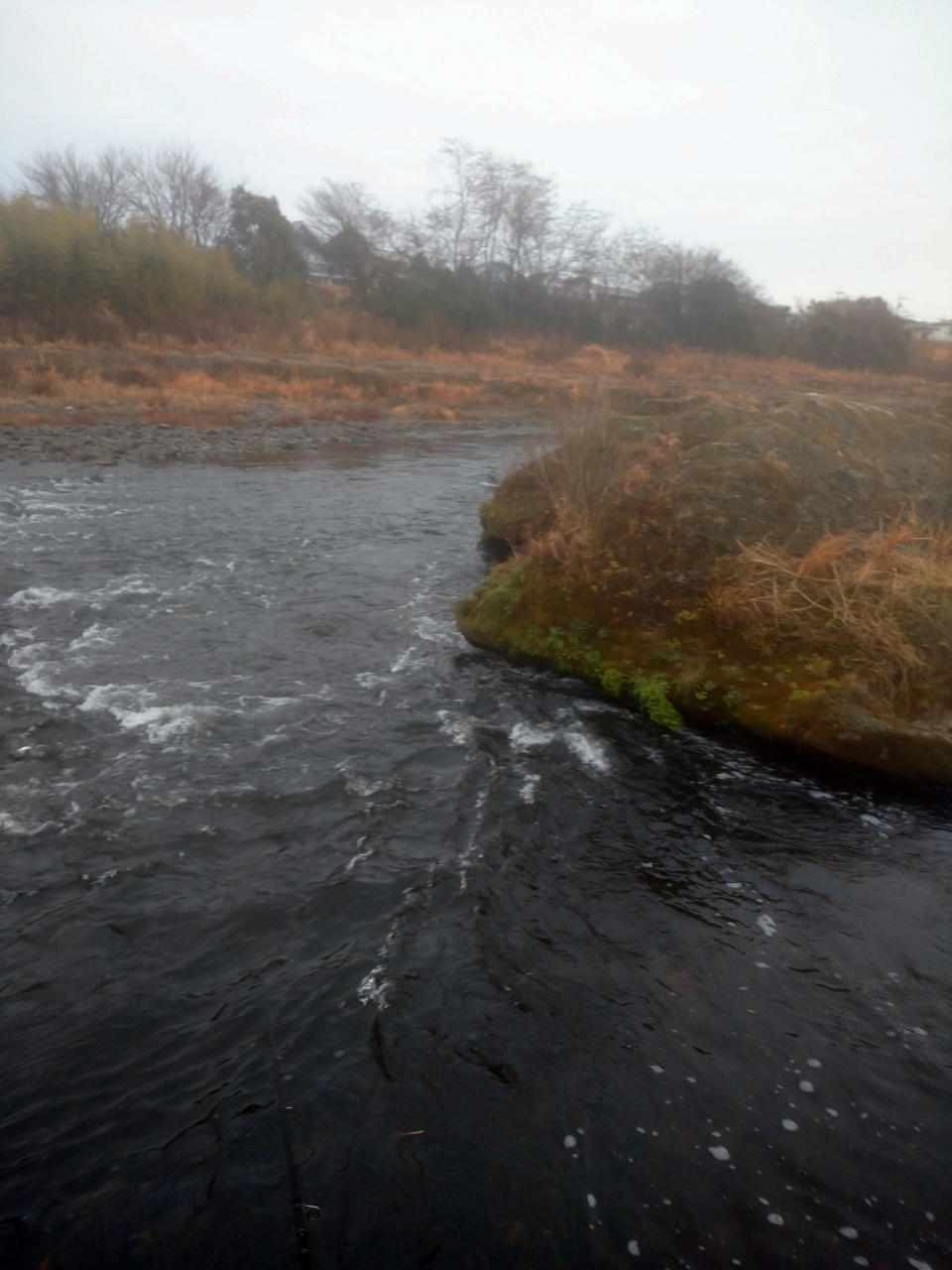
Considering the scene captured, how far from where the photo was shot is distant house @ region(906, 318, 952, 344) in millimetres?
45341

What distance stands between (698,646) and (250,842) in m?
4.31

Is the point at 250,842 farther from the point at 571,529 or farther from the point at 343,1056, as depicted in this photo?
the point at 571,529

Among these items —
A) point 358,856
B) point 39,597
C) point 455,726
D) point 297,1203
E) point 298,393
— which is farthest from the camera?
point 298,393

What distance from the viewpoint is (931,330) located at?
5147 cm

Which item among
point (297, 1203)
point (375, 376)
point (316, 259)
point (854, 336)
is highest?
point (316, 259)

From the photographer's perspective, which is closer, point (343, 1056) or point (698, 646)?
point (343, 1056)

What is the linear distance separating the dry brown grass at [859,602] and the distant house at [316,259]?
47.2 m

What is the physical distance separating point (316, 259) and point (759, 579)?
55717 mm

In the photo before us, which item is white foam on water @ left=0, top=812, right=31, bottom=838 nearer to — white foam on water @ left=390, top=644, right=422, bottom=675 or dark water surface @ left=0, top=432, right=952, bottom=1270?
dark water surface @ left=0, top=432, right=952, bottom=1270

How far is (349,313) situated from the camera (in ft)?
141

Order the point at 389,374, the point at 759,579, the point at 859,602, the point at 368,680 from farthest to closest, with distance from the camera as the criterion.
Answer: the point at 389,374 → the point at 368,680 → the point at 759,579 → the point at 859,602

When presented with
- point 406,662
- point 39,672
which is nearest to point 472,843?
point 406,662

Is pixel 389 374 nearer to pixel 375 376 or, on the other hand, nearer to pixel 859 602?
pixel 375 376

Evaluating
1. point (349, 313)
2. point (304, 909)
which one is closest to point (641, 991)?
point (304, 909)
